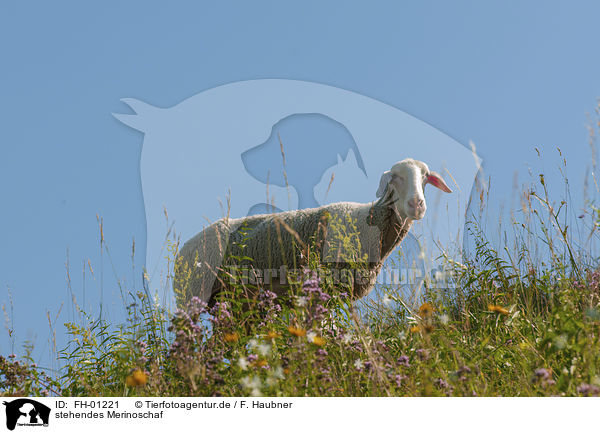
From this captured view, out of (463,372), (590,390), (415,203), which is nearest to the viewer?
(590,390)

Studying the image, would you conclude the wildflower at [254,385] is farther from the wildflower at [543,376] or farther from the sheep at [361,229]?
the sheep at [361,229]

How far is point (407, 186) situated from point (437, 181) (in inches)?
25.1

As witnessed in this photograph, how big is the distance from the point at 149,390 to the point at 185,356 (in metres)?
0.27

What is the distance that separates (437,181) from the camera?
5949 millimetres

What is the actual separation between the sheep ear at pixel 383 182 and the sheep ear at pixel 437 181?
0.55 m

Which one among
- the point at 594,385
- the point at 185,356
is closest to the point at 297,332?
the point at 185,356

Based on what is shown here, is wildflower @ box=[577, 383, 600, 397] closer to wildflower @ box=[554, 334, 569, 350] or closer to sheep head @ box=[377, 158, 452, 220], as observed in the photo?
wildflower @ box=[554, 334, 569, 350]

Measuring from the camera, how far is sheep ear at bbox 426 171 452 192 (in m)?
5.92
